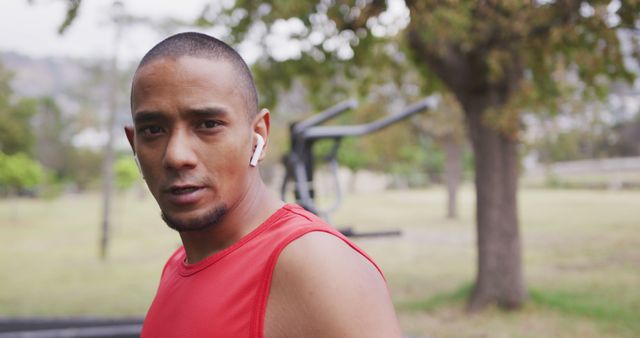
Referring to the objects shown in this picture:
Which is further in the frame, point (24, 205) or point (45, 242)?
point (24, 205)

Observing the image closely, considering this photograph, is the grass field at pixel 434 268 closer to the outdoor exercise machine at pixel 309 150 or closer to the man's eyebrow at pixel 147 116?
the outdoor exercise machine at pixel 309 150

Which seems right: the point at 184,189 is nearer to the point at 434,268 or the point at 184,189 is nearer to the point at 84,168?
the point at 434,268

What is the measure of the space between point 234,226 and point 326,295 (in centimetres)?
28

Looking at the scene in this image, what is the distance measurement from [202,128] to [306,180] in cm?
500

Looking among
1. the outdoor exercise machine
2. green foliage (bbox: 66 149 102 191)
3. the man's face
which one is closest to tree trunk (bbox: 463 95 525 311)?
the outdoor exercise machine

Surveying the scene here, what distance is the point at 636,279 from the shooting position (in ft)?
33.4

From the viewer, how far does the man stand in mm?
1028

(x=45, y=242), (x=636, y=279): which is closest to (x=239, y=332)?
(x=636, y=279)

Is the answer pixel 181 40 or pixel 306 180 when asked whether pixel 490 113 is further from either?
pixel 181 40

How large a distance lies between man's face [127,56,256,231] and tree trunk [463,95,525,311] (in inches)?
277

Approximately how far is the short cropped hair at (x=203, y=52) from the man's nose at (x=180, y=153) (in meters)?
0.14

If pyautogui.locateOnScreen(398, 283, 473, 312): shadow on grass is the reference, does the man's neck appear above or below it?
above

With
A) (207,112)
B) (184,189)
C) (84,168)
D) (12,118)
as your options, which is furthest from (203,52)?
(84,168)

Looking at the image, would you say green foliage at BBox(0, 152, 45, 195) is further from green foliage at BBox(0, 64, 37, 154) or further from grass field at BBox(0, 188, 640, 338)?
grass field at BBox(0, 188, 640, 338)
